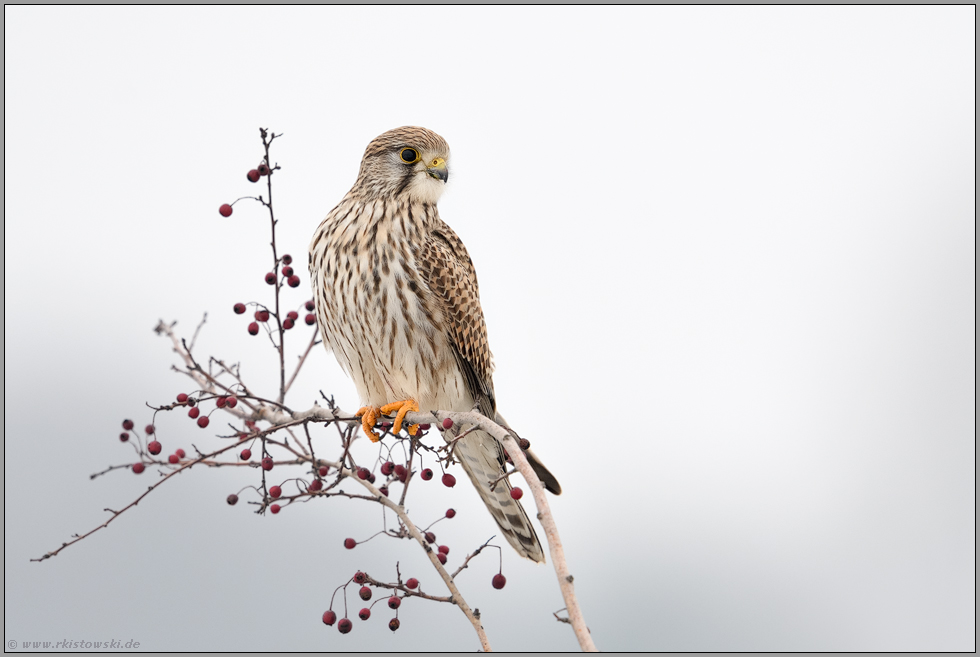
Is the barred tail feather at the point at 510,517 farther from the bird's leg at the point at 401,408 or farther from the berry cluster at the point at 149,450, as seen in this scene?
the berry cluster at the point at 149,450

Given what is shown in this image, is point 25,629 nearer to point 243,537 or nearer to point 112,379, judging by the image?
point 243,537

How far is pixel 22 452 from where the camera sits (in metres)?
53.8

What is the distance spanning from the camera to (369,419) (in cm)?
349

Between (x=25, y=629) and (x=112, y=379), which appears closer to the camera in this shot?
(x=25, y=629)

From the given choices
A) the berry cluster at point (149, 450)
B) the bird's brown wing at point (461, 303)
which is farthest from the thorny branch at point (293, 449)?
the bird's brown wing at point (461, 303)

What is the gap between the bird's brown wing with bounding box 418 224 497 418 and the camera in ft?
11.6

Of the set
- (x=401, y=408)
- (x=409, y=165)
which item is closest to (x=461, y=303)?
(x=401, y=408)

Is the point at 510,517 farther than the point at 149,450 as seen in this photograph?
Yes

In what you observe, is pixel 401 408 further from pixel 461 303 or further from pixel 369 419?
pixel 461 303

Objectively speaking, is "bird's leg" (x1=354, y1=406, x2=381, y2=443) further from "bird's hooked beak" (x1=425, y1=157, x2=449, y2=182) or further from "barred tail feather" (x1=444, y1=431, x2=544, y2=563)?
Answer: "bird's hooked beak" (x1=425, y1=157, x2=449, y2=182)

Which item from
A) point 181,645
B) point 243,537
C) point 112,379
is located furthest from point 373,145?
point 112,379


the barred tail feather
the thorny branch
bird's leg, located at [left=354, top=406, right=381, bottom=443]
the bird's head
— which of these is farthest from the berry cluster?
the bird's head

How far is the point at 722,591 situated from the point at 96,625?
145 feet

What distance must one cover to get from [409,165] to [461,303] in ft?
1.94
